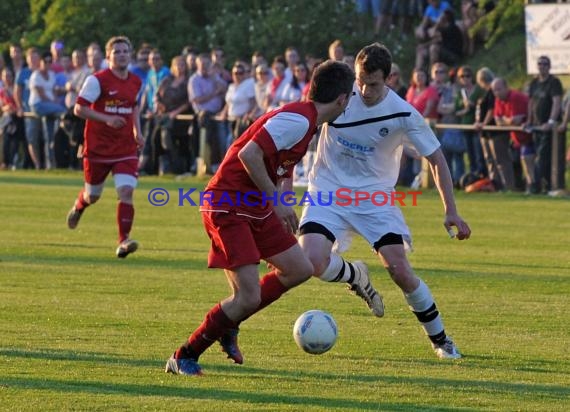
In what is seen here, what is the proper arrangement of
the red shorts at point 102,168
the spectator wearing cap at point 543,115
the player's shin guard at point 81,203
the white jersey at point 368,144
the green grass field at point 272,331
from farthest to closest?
the spectator wearing cap at point 543,115, the player's shin guard at point 81,203, the red shorts at point 102,168, the white jersey at point 368,144, the green grass field at point 272,331

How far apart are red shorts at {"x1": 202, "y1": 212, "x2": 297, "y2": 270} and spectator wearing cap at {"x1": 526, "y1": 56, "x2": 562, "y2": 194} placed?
45.0 feet

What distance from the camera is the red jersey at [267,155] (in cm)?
778

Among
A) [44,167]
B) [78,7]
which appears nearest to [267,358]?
[44,167]

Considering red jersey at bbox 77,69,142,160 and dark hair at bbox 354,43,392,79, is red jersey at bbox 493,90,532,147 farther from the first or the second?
dark hair at bbox 354,43,392,79

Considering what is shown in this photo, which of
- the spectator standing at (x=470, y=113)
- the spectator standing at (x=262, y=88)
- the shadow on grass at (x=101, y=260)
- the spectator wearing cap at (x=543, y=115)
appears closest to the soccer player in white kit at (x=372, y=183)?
the shadow on grass at (x=101, y=260)

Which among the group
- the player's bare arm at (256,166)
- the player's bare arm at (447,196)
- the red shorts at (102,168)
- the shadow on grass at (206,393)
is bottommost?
the red shorts at (102,168)

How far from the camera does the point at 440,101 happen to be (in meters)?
23.4

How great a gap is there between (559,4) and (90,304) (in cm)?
1401

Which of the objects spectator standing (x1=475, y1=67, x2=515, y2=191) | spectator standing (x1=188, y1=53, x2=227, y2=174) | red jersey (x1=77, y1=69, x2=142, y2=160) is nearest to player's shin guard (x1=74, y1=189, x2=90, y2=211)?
red jersey (x1=77, y1=69, x2=142, y2=160)

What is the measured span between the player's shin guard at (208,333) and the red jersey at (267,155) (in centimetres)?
58

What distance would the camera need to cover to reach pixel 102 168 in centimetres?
1502

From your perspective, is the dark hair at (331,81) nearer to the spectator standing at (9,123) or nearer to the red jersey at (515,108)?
the red jersey at (515,108)

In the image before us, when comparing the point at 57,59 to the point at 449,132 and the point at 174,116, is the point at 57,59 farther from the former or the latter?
the point at 449,132

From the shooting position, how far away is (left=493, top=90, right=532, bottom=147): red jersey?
22172 mm
